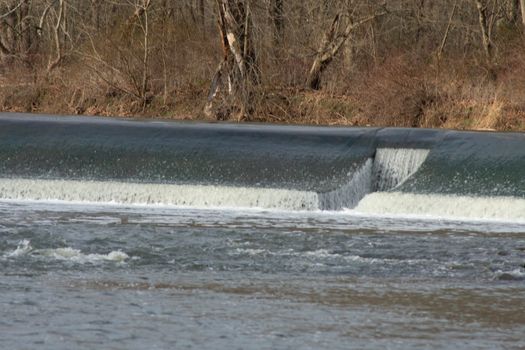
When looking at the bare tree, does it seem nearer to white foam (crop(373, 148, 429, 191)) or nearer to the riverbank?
the riverbank

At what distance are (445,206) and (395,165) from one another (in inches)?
93.2

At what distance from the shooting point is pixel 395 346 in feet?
28.8

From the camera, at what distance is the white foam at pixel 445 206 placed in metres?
18.5

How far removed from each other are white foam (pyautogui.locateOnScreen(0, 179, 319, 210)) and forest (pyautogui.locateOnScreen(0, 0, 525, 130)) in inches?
345

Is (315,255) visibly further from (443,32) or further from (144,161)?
(443,32)

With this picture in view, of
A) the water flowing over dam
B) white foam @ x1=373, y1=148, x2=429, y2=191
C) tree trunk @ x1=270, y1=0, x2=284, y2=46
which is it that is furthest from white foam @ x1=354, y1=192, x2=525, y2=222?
tree trunk @ x1=270, y1=0, x2=284, y2=46

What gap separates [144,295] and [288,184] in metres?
10.1

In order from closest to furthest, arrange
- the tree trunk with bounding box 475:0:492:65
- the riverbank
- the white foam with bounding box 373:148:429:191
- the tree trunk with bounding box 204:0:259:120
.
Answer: the white foam with bounding box 373:148:429:191 → the riverbank → the tree trunk with bounding box 204:0:259:120 → the tree trunk with bounding box 475:0:492:65

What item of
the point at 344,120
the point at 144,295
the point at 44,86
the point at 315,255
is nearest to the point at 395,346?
the point at 144,295

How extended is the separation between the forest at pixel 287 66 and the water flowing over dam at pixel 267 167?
583 centimetres

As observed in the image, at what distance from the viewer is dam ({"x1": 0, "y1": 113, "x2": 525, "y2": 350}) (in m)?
9.44

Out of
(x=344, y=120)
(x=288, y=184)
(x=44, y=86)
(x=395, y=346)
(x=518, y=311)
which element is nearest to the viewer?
(x=395, y=346)

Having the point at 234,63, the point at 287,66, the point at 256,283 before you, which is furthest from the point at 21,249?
the point at 287,66

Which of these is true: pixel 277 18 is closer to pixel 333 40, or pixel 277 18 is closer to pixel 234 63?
pixel 333 40
